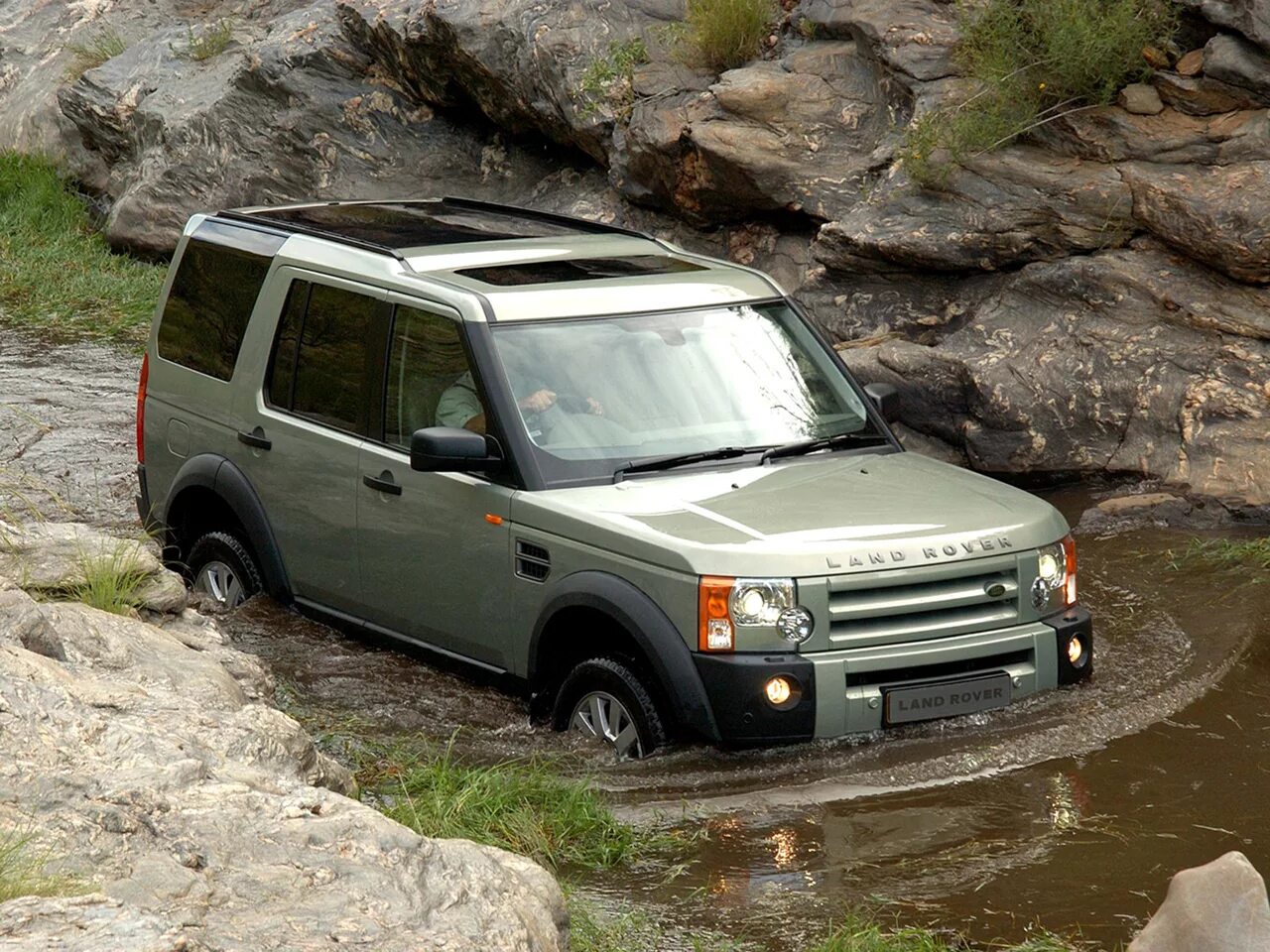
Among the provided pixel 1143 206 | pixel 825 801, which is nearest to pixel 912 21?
pixel 1143 206

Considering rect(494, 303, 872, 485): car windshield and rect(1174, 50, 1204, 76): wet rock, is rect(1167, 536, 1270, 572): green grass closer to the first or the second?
rect(494, 303, 872, 485): car windshield

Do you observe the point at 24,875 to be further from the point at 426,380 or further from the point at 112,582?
the point at 426,380

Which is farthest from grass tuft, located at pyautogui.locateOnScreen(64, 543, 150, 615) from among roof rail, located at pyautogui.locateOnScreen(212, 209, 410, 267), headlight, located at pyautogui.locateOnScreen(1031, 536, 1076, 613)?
headlight, located at pyautogui.locateOnScreen(1031, 536, 1076, 613)

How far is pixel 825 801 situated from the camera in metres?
5.54

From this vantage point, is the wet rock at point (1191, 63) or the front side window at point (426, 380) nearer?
the front side window at point (426, 380)

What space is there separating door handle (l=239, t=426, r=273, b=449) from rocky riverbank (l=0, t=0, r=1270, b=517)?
4172 mm

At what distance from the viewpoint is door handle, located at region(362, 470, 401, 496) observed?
6599mm

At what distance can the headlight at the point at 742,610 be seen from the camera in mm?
5516

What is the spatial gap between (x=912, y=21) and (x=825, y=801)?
7.27 m

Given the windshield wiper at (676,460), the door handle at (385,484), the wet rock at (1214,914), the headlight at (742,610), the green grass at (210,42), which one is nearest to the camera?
the wet rock at (1214,914)

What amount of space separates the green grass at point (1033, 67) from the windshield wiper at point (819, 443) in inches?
158

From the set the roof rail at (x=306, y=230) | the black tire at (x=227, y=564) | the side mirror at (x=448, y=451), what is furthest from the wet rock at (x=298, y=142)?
the side mirror at (x=448, y=451)

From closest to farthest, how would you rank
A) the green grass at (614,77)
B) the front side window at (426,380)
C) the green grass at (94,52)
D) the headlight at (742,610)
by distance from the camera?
the headlight at (742,610) → the front side window at (426,380) → the green grass at (614,77) → the green grass at (94,52)

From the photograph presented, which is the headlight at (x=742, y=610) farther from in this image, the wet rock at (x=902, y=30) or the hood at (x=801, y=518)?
the wet rock at (x=902, y=30)
